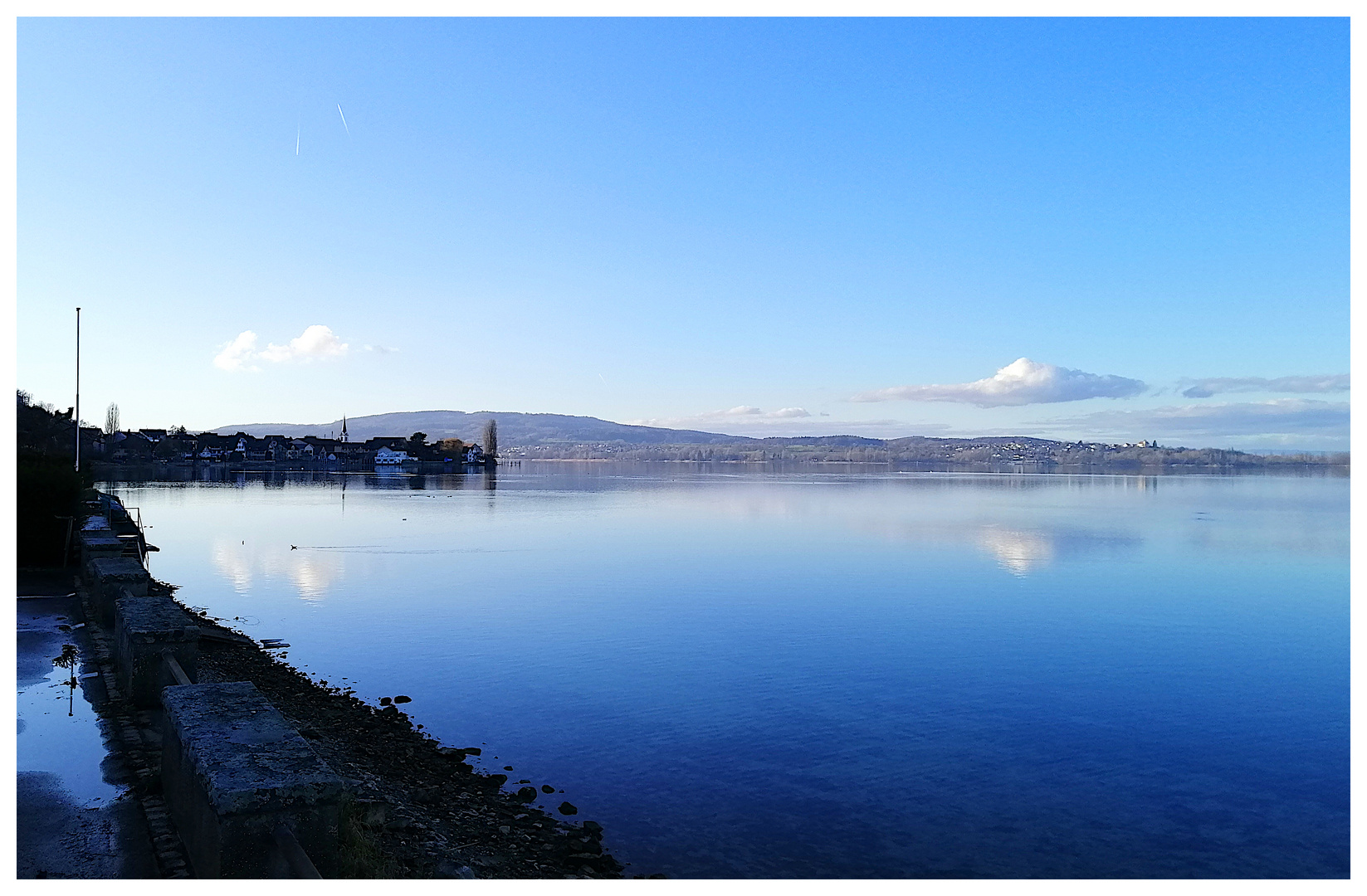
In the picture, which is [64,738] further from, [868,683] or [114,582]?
[868,683]

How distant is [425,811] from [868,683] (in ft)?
29.1

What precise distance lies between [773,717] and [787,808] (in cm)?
369

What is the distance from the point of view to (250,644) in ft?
58.0

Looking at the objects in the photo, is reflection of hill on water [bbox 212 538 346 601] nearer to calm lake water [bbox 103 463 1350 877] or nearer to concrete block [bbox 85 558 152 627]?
calm lake water [bbox 103 463 1350 877]

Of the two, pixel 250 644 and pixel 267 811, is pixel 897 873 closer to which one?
pixel 267 811

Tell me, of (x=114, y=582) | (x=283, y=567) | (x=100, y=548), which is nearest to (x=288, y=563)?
(x=283, y=567)

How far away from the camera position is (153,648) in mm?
9117

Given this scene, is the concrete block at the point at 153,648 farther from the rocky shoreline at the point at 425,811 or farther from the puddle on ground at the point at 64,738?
the rocky shoreline at the point at 425,811

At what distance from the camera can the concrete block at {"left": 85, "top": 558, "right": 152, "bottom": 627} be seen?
1245cm

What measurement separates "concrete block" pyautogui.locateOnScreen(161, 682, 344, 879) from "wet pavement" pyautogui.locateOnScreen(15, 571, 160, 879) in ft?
2.94

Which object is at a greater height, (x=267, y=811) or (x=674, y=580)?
(x=267, y=811)

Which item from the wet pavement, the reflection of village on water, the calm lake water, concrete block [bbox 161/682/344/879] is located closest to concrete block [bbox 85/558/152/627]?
the wet pavement
